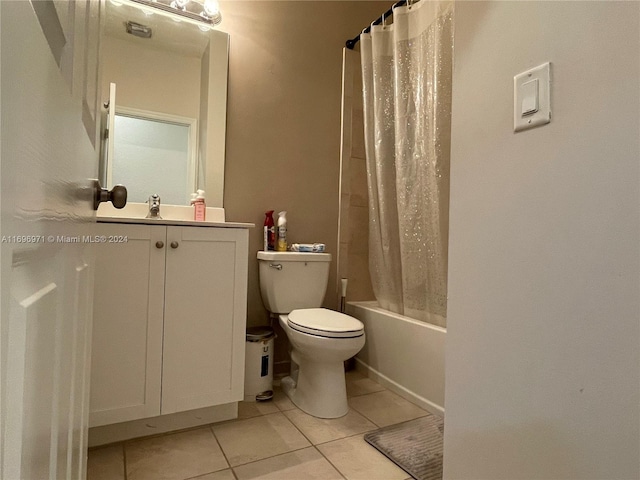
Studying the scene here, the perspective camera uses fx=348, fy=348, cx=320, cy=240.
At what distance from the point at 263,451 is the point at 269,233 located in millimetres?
1058

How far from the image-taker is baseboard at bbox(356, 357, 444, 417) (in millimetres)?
1633

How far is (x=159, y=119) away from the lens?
1.77 m

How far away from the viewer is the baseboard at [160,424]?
4.32 feet

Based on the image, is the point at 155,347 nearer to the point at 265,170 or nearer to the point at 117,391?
the point at 117,391

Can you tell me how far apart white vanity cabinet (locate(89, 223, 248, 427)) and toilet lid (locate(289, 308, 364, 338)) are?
0.84ft

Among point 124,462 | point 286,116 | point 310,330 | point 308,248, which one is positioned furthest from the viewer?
point 286,116

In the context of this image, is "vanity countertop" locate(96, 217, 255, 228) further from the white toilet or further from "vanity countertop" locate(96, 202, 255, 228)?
the white toilet

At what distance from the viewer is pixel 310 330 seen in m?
1.50

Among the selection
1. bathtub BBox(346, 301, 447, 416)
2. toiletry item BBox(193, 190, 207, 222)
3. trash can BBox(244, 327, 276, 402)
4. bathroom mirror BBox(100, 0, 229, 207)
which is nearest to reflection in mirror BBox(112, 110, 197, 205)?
bathroom mirror BBox(100, 0, 229, 207)

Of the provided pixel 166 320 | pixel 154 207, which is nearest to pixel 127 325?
pixel 166 320

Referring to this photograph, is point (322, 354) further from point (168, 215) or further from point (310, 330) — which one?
point (168, 215)

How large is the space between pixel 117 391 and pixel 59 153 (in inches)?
47.9

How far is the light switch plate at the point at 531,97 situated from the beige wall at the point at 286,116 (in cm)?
155

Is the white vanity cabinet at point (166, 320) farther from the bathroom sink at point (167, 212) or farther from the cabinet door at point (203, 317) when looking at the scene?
the bathroom sink at point (167, 212)
